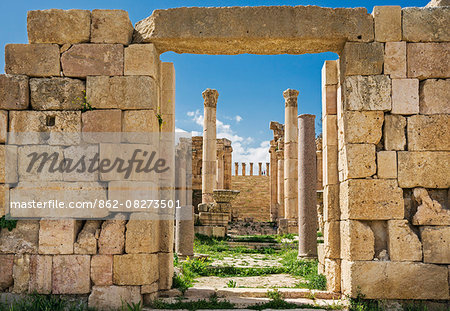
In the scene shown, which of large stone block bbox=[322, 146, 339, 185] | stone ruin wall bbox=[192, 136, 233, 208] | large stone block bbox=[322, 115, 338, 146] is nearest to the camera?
large stone block bbox=[322, 146, 339, 185]

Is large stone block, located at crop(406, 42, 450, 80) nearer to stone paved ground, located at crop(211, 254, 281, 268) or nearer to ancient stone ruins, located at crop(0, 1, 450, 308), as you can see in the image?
ancient stone ruins, located at crop(0, 1, 450, 308)

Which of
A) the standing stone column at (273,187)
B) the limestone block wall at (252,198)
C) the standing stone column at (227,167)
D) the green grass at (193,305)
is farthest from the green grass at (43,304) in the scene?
the limestone block wall at (252,198)

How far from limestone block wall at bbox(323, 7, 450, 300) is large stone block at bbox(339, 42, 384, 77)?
0.01 metres

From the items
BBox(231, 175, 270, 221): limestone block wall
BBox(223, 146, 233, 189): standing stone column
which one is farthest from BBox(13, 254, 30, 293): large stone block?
BBox(231, 175, 270, 221): limestone block wall

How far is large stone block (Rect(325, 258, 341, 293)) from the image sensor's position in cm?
684

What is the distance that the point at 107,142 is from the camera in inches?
254

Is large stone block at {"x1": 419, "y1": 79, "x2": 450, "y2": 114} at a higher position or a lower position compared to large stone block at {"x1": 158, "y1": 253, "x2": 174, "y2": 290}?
higher

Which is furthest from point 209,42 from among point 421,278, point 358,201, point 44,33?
point 421,278

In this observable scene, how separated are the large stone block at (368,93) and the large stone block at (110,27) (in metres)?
3.58

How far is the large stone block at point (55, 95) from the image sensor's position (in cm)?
657

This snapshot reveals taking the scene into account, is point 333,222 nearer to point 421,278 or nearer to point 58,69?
point 421,278

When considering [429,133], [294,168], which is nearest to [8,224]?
[429,133]

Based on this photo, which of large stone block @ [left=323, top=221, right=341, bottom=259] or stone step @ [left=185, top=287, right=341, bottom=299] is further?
large stone block @ [left=323, top=221, right=341, bottom=259]

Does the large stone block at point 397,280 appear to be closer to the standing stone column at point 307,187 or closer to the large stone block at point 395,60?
the large stone block at point 395,60
